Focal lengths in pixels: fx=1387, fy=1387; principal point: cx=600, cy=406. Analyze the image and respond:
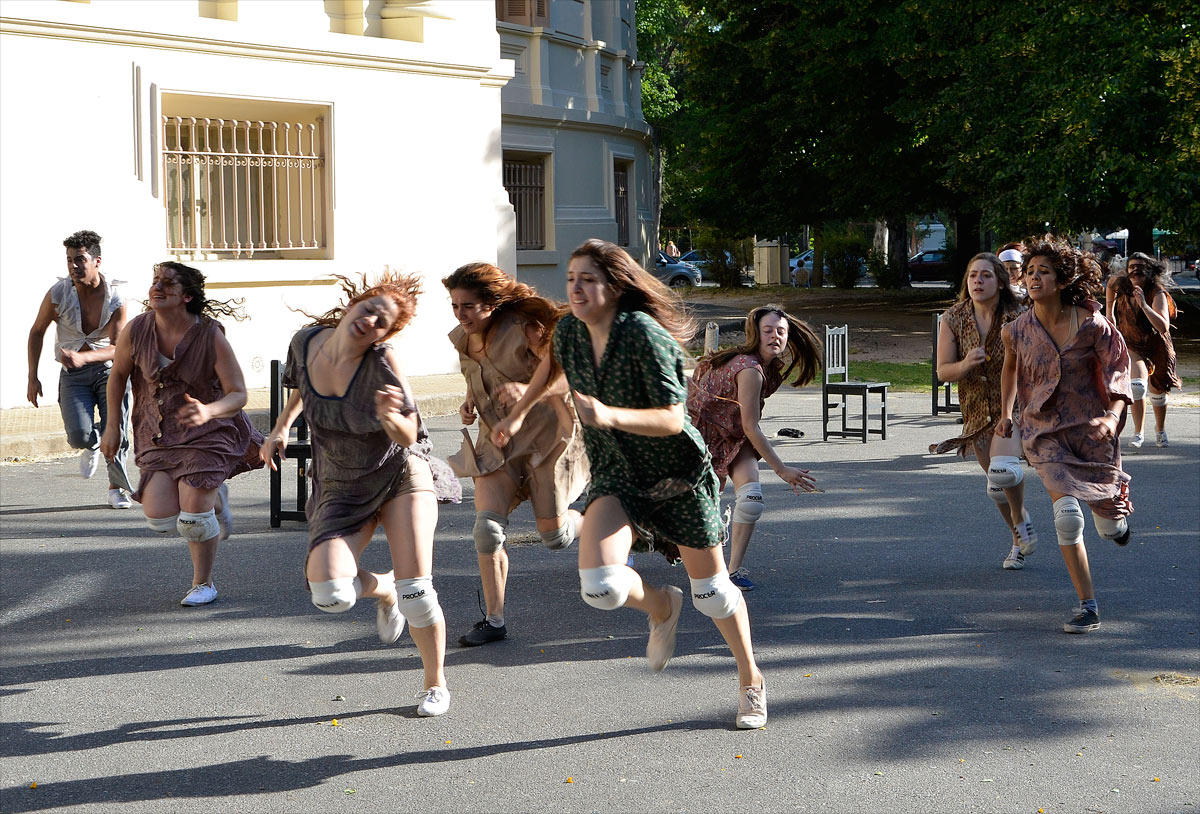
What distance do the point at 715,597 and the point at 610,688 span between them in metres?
0.92

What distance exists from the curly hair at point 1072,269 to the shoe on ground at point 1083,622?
145 centimetres

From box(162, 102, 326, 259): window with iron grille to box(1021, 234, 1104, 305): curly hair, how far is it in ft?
38.1

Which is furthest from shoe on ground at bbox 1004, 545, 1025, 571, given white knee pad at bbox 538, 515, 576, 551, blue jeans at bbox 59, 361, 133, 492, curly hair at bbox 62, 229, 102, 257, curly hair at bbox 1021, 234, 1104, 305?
curly hair at bbox 62, 229, 102, 257

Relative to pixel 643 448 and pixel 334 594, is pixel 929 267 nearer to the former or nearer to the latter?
pixel 643 448

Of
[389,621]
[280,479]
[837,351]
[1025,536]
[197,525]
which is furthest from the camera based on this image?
[837,351]

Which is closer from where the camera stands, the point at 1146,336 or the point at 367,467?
the point at 367,467

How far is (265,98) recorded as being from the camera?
16500mm

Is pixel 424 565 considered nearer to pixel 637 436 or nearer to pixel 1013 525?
pixel 637 436

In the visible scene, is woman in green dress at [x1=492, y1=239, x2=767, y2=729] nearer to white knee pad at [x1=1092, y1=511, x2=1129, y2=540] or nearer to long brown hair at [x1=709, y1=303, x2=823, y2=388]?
long brown hair at [x1=709, y1=303, x2=823, y2=388]

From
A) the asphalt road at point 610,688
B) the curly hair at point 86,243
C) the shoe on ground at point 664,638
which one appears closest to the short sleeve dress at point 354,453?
the asphalt road at point 610,688

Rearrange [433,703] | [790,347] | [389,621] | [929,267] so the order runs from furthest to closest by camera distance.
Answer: [929,267] < [790,347] < [389,621] < [433,703]

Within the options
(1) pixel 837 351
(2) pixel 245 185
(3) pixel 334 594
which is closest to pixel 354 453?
(3) pixel 334 594

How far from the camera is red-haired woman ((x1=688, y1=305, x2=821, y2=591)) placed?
7027 millimetres

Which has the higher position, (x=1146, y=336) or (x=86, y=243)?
(x=86, y=243)
